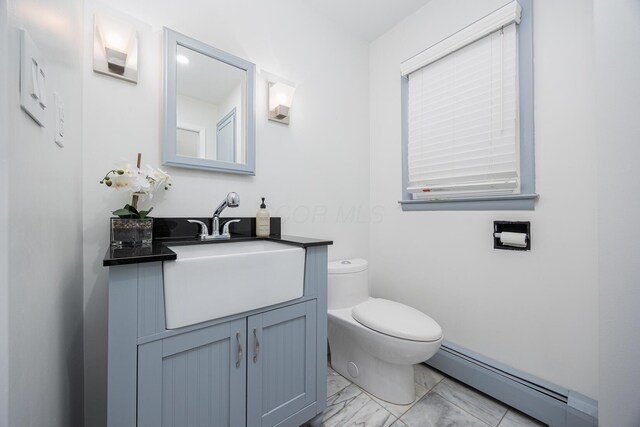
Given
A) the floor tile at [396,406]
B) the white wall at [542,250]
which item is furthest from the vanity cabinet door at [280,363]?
the white wall at [542,250]

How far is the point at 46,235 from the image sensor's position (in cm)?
61

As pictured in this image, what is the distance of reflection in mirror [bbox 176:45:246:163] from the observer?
4.05 feet

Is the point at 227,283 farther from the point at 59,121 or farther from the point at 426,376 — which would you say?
the point at 426,376

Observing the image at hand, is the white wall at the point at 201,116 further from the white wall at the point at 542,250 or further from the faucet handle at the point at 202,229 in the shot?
the white wall at the point at 542,250

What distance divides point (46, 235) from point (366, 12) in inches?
85.4

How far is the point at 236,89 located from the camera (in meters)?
1.40

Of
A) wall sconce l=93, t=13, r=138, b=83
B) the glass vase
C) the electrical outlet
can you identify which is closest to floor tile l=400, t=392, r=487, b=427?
the glass vase

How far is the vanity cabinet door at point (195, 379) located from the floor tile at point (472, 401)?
1152 millimetres

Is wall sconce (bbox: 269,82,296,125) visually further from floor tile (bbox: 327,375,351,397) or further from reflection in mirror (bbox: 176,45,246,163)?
floor tile (bbox: 327,375,351,397)

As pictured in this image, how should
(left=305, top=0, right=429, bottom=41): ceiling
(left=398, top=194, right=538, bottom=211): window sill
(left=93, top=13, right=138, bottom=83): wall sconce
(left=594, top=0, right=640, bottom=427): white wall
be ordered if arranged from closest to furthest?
(left=594, top=0, right=640, bottom=427): white wall → (left=93, top=13, right=138, bottom=83): wall sconce → (left=398, top=194, right=538, bottom=211): window sill → (left=305, top=0, right=429, bottom=41): ceiling

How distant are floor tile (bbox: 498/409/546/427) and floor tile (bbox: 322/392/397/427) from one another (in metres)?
0.54

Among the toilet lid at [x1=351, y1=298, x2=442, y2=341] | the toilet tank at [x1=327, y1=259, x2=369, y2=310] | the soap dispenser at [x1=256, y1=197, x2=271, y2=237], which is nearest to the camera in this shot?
the toilet lid at [x1=351, y1=298, x2=442, y2=341]

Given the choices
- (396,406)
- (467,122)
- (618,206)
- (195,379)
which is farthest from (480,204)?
(195,379)

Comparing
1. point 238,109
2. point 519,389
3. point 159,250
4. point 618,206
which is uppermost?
point 238,109
